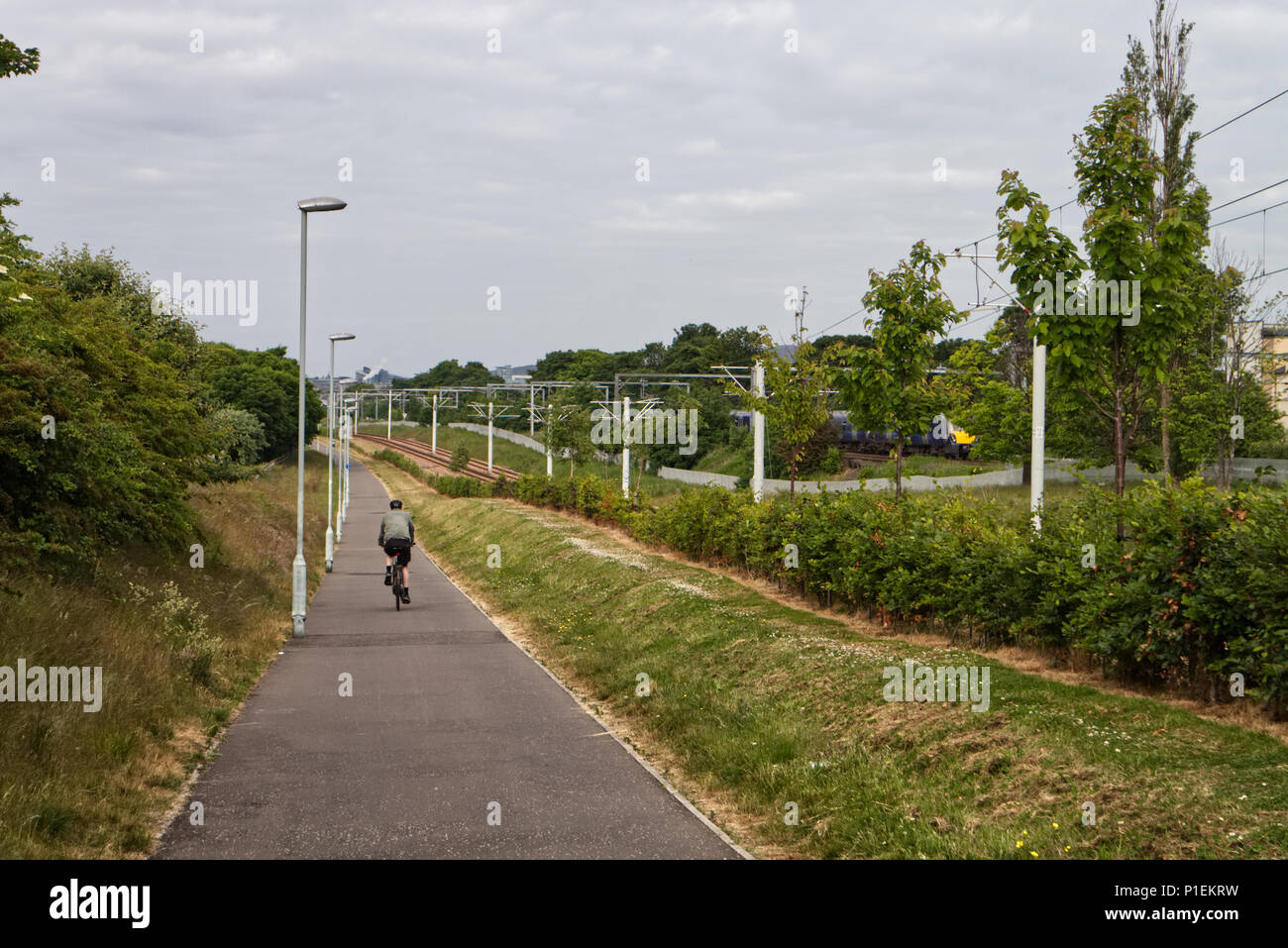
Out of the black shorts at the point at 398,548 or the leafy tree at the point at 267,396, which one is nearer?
the black shorts at the point at 398,548

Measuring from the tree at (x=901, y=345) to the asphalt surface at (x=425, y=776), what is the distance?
759 cm

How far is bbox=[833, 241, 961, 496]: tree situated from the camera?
1819 centimetres

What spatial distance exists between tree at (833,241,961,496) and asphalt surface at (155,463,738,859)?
299 inches

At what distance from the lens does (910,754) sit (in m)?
8.18

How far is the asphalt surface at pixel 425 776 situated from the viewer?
6891 millimetres

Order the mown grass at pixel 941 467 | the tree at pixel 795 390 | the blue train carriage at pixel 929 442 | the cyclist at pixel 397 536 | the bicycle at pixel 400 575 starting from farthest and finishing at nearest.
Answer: the blue train carriage at pixel 929 442, the mown grass at pixel 941 467, the tree at pixel 795 390, the bicycle at pixel 400 575, the cyclist at pixel 397 536

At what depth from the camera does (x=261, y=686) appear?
1280 cm

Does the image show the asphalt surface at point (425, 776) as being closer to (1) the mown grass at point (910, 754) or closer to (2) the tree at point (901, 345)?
(1) the mown grass at point (910, 754)

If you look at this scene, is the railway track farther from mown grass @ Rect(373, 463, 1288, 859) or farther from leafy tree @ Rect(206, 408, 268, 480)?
mown grass @ Rect(373, 463, 1288, 859)

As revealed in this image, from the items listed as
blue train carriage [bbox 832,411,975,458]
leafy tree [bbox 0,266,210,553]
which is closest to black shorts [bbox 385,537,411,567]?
leafy tree [bbox 0,266,210,553]

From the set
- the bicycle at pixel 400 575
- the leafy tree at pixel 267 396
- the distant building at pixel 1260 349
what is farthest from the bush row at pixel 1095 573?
the leafy tree at pixel 267 396
